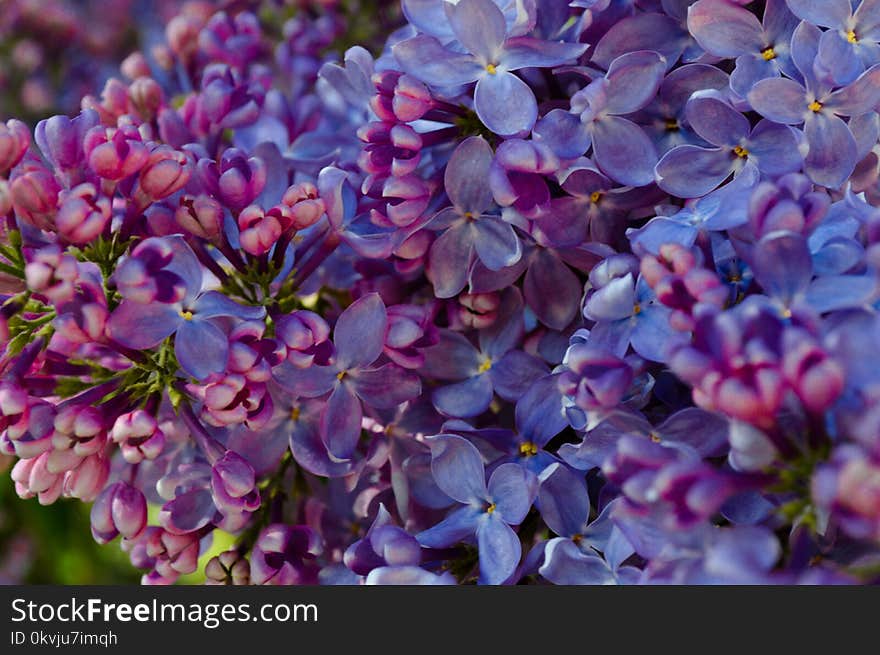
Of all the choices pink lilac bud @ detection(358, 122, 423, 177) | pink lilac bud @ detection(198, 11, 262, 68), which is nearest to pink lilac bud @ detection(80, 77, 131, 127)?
pink lilac bud @ detection(198, 11, 262, 68)

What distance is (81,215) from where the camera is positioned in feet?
1.92

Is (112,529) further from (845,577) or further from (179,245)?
(845,577)

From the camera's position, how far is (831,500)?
1.44 ft

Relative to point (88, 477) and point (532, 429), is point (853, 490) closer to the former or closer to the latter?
point (532, 429)

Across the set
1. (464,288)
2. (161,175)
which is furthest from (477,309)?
(161,175)

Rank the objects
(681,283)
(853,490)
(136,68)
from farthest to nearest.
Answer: (136,68) < (681,283) < (853,490)

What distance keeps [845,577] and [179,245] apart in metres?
0.42

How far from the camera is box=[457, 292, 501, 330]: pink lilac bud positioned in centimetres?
72

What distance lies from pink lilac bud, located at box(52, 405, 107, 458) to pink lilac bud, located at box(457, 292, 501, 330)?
0.25 m

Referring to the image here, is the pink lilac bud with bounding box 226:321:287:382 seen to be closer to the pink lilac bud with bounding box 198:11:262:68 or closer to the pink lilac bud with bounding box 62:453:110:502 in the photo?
the pink lilac bud with bounding box 62:453:110:502

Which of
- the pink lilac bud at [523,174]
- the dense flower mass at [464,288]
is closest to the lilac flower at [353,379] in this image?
the dense flower mass at [464,288]

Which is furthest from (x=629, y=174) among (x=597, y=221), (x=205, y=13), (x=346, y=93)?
(x=205, y=13)

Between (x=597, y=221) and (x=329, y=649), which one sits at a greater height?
(x=597, y=221)

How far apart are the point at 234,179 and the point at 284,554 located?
255 millimetres
